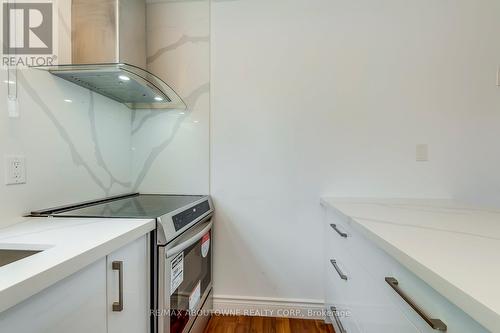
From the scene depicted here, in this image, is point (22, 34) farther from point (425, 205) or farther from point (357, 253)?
point (425, 205)

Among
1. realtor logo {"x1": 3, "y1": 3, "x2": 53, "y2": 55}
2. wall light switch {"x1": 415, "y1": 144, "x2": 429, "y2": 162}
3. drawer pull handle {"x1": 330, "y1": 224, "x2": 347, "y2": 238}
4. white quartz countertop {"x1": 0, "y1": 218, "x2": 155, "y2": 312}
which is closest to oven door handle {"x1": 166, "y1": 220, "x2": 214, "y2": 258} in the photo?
white quartz countertop {"x1": 0, "y1": 218, "x2": 155, "y2": 312}

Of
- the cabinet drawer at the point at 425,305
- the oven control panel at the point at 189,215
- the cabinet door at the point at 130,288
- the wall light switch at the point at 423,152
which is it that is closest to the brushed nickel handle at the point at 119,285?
the cabinet door at the point at 130,288

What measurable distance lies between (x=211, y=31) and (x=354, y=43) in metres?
0.99

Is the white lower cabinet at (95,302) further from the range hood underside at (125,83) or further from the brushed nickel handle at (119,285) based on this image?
the range hood underside at (125,83)

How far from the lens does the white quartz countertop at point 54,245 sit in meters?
0.50

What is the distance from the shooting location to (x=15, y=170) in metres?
1.00

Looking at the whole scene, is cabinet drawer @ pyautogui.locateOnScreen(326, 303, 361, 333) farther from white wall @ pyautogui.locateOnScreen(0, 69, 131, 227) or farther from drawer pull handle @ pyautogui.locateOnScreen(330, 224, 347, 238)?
white wall @ pyautogui.locateOnScreen(0, 69, 131, 227)

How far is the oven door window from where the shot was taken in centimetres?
110

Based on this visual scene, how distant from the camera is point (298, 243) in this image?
1.73 metres

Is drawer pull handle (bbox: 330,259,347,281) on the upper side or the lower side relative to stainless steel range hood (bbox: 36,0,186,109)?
lower

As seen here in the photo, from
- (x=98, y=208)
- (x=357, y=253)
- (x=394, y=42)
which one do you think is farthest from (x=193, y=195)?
(x=394, y=42)

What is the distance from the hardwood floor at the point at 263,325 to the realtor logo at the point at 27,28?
176 cm

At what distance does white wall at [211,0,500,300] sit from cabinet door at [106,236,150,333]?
824 millimetres

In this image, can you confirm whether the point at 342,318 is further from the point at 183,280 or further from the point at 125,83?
the point at 125,83
